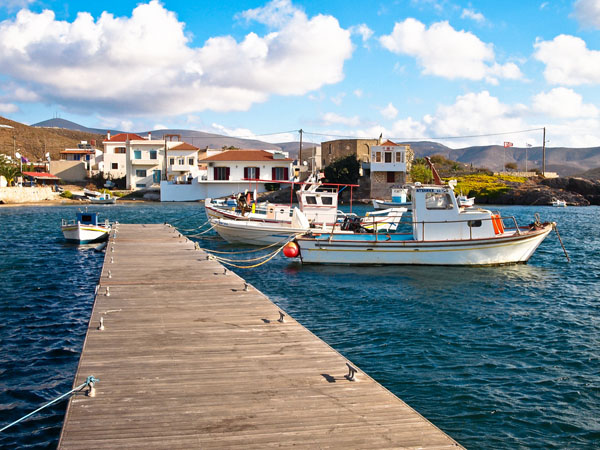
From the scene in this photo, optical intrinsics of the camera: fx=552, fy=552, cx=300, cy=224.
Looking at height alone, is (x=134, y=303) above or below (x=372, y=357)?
→ above

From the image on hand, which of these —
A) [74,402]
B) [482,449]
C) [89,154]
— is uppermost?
[89,154]

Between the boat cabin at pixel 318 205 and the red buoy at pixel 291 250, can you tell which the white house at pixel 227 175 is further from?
the red buoy at pixel 291 250

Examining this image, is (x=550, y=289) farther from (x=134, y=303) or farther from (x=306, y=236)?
(x=134, y=303)

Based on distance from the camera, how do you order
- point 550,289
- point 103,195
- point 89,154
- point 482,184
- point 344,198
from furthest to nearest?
point 89,154 → point 482,184 → point 344,198 → point 103,195 → point 550,289

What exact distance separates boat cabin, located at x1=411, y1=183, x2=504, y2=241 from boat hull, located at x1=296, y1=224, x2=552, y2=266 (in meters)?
0.66

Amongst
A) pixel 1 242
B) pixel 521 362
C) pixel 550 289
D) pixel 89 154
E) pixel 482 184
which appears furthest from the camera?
pixel 89 154

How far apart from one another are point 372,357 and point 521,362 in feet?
10.2

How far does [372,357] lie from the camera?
11680 millimetres

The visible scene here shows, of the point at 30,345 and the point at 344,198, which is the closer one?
the point at 30,345

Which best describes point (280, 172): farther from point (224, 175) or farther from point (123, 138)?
point (123, 138)

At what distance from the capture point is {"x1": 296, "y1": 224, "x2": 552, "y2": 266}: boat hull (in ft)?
73.8

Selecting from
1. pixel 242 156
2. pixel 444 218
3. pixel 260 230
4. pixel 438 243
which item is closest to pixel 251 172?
pixel 242 156

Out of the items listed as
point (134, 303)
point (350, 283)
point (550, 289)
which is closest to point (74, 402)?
point (134, 303)

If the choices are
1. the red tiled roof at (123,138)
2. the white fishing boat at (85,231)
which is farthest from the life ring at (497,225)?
the red tiled roof at (123,138)
